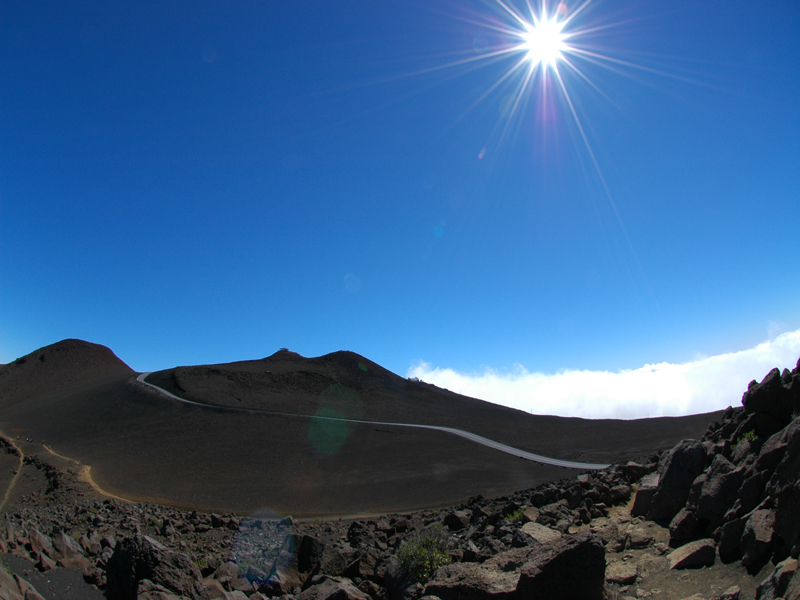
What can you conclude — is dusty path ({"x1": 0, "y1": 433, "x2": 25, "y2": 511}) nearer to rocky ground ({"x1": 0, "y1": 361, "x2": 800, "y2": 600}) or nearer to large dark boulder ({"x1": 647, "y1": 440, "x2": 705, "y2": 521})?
rocky ground ({"x1": 0, "y1": 361, "x2": 800, "y2": 600})

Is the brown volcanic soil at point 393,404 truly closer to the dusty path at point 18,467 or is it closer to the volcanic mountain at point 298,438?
the volcanic mountain at point 298,438

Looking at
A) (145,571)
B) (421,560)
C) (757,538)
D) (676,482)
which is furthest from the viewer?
(676,482)

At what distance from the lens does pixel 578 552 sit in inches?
219

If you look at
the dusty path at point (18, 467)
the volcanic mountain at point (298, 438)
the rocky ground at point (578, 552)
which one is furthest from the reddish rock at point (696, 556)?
the dusty path at point (18, 467)

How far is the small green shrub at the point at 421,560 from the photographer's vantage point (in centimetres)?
724

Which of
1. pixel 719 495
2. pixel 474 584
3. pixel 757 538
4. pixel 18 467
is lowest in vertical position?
pixel 18 467

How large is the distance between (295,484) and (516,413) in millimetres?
41553

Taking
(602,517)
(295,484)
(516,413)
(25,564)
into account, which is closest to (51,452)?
(295,484)

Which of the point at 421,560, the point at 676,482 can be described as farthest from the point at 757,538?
the point at 421,560

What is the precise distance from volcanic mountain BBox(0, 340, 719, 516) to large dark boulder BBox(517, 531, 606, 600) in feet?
65.0

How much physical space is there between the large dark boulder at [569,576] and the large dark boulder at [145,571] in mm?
5717

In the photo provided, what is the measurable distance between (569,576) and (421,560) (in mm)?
2878

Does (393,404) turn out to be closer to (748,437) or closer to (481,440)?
(481,440)

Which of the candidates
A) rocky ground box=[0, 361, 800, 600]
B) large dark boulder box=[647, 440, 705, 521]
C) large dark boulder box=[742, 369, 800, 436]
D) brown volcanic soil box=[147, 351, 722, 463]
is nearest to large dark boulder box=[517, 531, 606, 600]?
Result: rocky ground box=[0, 361, 800, 600]
